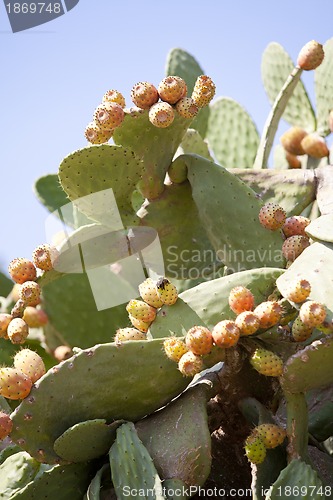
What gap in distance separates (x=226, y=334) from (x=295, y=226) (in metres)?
0.52

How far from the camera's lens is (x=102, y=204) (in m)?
2.35

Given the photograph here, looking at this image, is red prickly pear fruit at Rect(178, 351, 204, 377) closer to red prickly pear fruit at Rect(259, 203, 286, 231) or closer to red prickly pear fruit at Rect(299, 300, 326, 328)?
red prickly pear fruit at Rect(299, 300, 326, 328)

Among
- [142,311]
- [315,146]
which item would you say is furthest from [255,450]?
[315,146]

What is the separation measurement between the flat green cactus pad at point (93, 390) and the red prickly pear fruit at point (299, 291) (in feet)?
1.04

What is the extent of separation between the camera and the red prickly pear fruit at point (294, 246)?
Answer: 221 centimetres

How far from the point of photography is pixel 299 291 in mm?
1821

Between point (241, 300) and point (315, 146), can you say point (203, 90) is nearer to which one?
point (241, 300)

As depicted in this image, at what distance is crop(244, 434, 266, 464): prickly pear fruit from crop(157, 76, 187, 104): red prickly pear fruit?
2.96ft

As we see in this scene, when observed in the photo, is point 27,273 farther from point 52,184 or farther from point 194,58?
point 194,58

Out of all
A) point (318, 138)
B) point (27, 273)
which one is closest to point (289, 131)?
point (318, 138)

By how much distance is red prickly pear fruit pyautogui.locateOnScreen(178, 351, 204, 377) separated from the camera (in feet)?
6.15

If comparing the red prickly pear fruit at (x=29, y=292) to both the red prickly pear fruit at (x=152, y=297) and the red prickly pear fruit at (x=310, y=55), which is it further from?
the red prickly pear fruit at (x=310, y=55)

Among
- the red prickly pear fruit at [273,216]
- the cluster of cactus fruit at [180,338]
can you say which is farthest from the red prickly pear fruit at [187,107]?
the red prickly pear fruit at [273,216]

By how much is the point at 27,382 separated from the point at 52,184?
154 cm
